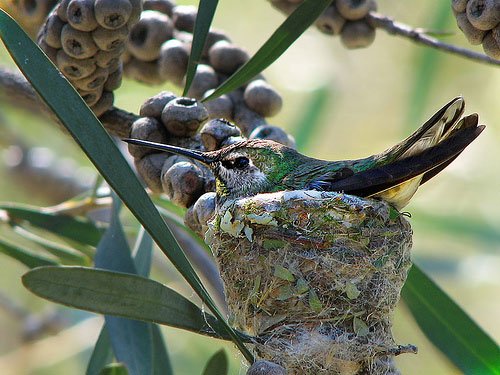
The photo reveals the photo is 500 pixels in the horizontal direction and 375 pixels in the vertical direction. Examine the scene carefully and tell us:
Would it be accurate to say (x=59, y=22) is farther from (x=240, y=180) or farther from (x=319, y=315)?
(x=319, y=315)

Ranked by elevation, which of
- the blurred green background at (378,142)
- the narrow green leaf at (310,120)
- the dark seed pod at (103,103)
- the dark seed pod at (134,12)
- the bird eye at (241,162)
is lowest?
the blurred green background at (378,142)

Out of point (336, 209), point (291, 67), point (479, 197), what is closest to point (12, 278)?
point (291, 67)

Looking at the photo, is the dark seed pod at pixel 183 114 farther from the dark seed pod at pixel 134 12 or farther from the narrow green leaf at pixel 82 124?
the narrow green leaf at pixel 82 124

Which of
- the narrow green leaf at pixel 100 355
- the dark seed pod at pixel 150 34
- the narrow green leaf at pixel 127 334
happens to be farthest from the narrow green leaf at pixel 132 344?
the dark seed pod at pixel 150 34

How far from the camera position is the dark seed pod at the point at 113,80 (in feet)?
7.58

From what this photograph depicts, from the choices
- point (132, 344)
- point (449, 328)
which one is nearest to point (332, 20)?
point (449, 328)

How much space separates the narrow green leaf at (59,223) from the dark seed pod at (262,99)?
0.61 metres

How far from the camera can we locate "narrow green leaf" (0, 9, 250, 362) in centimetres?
155

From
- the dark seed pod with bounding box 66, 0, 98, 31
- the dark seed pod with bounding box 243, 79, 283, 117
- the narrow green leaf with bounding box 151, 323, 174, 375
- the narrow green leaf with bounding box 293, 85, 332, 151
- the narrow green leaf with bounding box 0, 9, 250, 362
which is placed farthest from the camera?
the narrow green leaf with bounding box 293, 85, 332, 151

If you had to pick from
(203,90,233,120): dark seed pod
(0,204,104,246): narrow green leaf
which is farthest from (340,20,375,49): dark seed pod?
(0,204,104,246): narrow green leaf

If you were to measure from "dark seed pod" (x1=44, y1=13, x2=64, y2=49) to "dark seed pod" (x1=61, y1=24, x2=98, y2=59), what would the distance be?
0.06ft

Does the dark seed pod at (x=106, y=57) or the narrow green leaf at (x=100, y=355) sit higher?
the dark seed pod at (x=106, y=57)

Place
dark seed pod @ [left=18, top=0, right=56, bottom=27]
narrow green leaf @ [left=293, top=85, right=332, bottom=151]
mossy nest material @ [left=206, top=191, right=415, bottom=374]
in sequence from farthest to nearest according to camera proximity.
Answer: narrow green leaf @ [left=293, top=85, right=332, bottom=151] → dark seed pod @ [left=18, top=0, right=56, bottom=27] → mossy nest material @ [left=206, top=191, right=415, bottom=374]

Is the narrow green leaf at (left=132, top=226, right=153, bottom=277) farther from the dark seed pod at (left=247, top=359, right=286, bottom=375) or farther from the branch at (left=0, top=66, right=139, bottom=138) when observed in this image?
the dark seed pod at (left=247, top=359, right=286, bottom=375)
